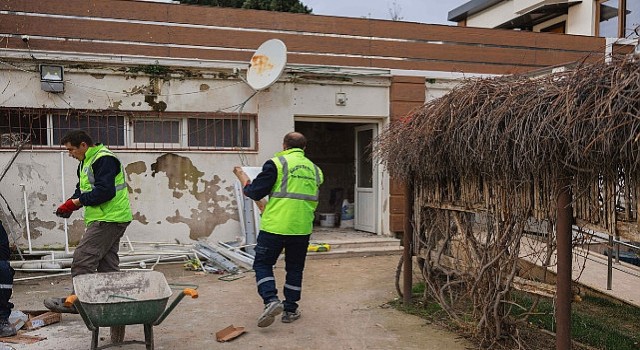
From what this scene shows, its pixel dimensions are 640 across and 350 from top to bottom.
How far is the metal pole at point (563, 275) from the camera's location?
3.86m

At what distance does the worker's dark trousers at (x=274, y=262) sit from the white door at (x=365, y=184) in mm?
5122

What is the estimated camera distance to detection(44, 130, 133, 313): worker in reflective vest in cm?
484

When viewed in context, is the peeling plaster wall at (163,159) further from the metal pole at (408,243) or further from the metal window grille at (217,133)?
the metal pole at (408,243)

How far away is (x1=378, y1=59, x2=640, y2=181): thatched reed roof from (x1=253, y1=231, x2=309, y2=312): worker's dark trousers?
1487mm

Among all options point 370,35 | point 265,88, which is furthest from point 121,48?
point 370,35

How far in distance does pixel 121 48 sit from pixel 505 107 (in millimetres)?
7141

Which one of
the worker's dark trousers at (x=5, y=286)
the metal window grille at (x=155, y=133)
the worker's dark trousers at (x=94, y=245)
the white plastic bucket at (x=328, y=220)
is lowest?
the white plastic bucket at (x=328, y=220)

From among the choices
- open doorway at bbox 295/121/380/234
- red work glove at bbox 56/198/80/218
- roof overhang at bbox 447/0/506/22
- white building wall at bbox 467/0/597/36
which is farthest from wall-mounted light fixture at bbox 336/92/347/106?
roof overhang at bbox 447/0/506/22

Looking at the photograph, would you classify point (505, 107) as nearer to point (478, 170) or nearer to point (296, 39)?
point (478, 170)

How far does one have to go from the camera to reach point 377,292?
674 centimetres

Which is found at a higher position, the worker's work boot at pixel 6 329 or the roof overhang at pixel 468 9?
the roof overhang at pixel 468 9

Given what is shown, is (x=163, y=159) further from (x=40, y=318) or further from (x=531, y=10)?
(x=531, y=10)

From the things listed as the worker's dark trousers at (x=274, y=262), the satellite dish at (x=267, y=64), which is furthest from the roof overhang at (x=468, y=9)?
the worker's dark trousers at (x=274, y=262)

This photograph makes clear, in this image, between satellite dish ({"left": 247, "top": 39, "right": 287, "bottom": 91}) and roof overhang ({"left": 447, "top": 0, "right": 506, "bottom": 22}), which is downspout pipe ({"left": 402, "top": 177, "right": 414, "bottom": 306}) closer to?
satellite dish ({"left": 247, "top": 39, "right": 287, "bottom": 91})
